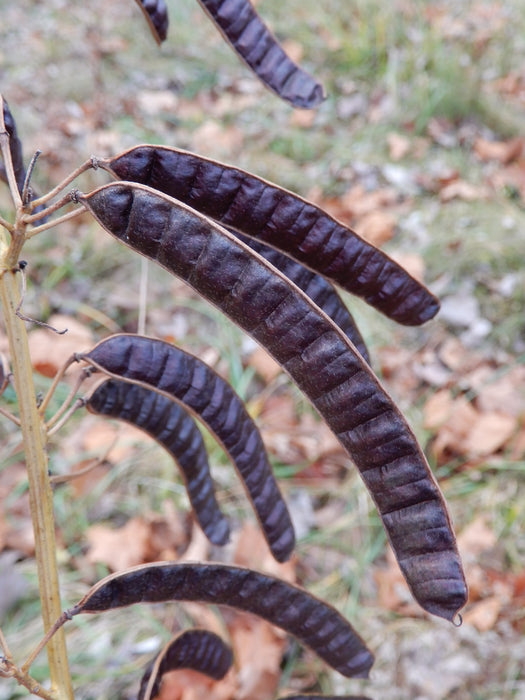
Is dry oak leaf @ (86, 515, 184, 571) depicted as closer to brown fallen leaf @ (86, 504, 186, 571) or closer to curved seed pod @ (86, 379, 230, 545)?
brown fallen leaf @ (86, 504, 186, 571)

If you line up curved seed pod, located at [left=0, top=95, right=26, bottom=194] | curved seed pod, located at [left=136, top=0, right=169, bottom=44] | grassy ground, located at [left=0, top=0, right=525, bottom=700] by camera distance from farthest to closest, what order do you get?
1. grassy ground, located at [left=0, top=0, right=525, bottom=700]
2. curved seed pod, located at [left=136, top=0, right=169, bottom=44]
3. curved seed pod, located at [left=0, top=95, right=26, bottom=194]

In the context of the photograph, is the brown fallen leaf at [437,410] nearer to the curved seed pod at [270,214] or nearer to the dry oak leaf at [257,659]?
the dry oak leaf at [257,659]

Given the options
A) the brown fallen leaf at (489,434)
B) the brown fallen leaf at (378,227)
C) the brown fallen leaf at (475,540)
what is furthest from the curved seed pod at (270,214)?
the brown fallen leaf at (378,227)

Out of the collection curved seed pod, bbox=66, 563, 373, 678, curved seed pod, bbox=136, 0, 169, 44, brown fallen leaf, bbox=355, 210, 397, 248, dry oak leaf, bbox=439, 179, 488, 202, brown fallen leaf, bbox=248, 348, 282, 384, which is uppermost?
dry oak leaf, bbox=439, 179, 488, 202

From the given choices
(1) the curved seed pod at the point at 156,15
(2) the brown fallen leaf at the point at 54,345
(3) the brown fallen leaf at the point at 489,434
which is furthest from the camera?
(2) the brown fallen leaf at the point at 54,345

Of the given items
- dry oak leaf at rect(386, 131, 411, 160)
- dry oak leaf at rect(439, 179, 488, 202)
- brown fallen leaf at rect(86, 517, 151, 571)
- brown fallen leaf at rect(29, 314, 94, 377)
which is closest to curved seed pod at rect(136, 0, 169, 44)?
brown fallen leaf at rect(86, 517, 151, 571)

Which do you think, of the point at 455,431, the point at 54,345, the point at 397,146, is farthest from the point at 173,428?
the point at 397,146

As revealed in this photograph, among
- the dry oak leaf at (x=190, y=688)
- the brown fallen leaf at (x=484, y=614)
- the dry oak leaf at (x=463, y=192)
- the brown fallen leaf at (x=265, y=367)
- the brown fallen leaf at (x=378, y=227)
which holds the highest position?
the dry oak leaf at (x=463, y=192)

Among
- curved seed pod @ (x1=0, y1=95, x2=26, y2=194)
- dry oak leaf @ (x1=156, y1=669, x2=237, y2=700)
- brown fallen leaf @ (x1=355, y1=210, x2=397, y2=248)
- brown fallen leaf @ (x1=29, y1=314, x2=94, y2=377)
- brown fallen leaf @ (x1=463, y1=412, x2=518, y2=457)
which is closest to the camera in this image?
curved seed pod @ (x1=0, y1=95, x2=26, y2=194)
